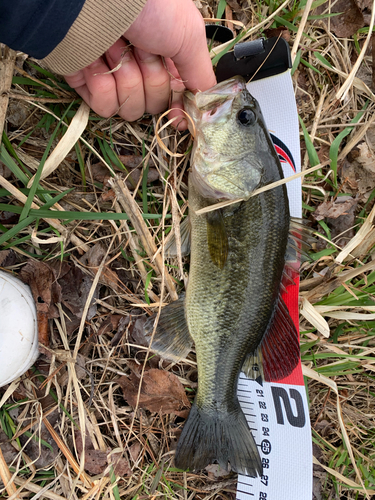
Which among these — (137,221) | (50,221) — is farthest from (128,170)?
(50,221)

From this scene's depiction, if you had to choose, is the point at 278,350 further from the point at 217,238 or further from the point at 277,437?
the point at 217,238

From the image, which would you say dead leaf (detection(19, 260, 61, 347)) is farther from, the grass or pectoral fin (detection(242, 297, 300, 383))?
pectoral fin (detection(242, 297, 300, 383))

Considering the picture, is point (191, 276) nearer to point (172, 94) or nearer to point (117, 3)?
point (172, 94)

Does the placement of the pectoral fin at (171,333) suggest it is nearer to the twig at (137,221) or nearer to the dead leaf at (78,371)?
the twig at (137,221)

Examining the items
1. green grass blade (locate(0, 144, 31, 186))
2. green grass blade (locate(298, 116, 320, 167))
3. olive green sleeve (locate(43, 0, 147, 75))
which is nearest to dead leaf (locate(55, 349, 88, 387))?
green grass blade (locate(0, 144, 31, 186))

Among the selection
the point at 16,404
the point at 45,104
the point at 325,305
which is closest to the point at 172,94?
the point at 45,104
